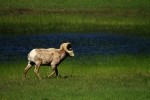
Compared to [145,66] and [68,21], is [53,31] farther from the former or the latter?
Result: [145,66]

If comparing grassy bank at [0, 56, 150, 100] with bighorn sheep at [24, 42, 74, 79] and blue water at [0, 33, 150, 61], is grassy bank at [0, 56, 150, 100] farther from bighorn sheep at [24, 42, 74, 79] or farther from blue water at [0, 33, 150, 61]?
blue water at [0, 33, 150, 61]

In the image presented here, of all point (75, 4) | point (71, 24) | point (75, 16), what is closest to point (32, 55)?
point (71, 24)

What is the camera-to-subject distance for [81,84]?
22.9 meters

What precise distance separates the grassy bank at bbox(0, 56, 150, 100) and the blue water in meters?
6.99

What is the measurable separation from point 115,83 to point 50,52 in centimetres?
426

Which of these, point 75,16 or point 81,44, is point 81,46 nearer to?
point 81,44

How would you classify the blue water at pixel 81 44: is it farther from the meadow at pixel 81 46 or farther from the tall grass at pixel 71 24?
the tall grass at pixel 71 24

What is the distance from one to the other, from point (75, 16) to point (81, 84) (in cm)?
4224

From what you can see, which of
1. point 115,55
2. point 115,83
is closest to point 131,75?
point 115,83

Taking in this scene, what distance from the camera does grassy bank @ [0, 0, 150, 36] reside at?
5666cm

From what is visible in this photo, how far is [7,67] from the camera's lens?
31.5m

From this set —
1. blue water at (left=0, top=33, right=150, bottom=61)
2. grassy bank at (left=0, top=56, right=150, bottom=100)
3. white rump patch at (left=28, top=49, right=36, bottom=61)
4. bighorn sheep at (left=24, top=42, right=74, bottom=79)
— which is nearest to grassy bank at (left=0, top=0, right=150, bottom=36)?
blue water at (left=0, top=33, right=150, bottom=61)

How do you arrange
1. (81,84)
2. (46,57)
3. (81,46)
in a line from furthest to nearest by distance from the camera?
(81,46), (46,57), (81,84)

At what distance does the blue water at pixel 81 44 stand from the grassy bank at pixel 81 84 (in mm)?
6990
